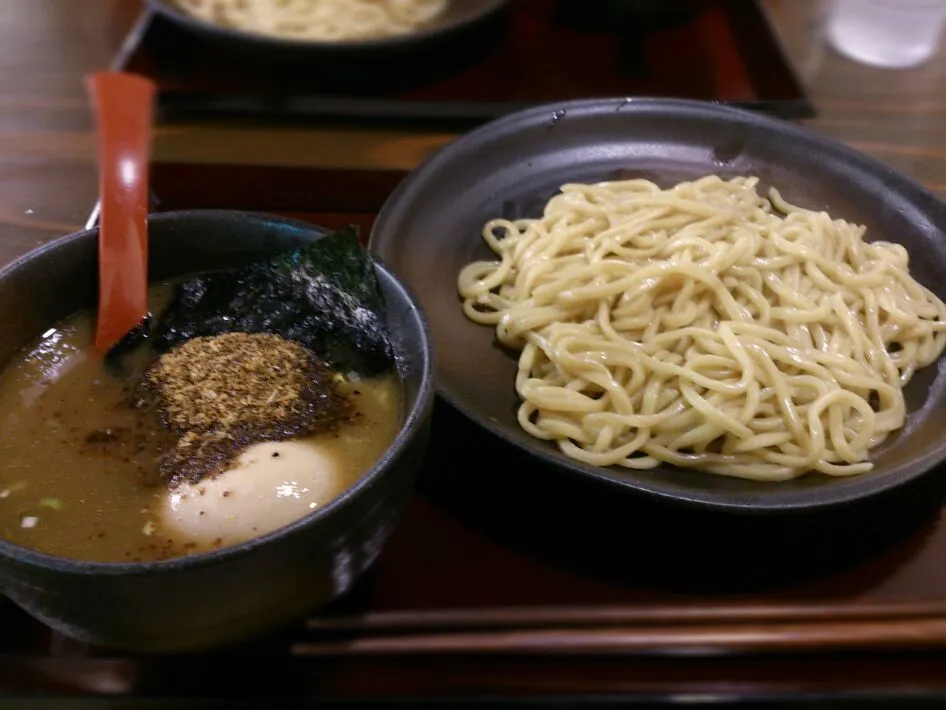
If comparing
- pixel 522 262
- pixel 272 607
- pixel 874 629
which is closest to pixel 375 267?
pixel 272 607

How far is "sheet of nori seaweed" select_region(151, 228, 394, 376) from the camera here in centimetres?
118

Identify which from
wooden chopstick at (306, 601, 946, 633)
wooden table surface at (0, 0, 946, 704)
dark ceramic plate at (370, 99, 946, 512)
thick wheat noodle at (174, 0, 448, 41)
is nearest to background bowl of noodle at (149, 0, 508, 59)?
thick wheat noodle at (174, 0, 448, 41)

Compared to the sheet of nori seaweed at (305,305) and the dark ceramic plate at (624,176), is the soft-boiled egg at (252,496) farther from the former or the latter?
the dark ceramic plate at (624,176)

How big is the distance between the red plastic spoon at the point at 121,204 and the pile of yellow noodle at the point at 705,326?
73 cm

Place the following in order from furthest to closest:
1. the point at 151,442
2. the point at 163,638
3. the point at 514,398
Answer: the point at 514,398, the point at 151,442, the point at 163,638

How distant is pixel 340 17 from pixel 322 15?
6 centimetres

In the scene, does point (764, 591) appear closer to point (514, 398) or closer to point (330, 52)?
point (514, 398)

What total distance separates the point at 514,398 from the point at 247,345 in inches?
22.9

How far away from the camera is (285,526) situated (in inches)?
A: 34.1

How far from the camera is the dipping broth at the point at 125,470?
3.17ft

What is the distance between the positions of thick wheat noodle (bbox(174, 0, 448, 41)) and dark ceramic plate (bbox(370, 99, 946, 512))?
801 mm

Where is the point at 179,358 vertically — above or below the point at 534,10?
below

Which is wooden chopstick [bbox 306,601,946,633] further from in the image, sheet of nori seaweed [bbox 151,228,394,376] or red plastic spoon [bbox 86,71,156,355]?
red plastic spoon [bbox 86,71,156,355]

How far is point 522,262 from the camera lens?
1.83 meters
